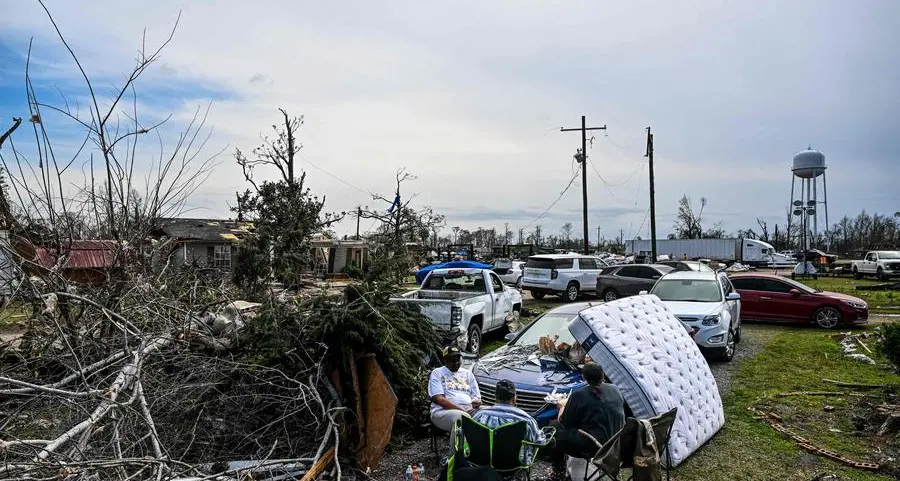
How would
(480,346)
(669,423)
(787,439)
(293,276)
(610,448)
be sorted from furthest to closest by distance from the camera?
(293,276), (480,346), (787,439), (669,423), (610,448)

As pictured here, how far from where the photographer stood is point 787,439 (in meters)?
6.12

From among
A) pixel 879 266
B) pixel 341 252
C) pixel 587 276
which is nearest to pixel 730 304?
pixel 587 276

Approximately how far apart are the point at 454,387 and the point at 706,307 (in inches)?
270

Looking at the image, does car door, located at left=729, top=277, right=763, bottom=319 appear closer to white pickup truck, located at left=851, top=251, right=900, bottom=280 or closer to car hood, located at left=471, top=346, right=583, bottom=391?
car hood, located at left=471, top=346, right=583, bottom=391

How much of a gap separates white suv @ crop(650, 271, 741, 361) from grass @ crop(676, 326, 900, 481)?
559 mm

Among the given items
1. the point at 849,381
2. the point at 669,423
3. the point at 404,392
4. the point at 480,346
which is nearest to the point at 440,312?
the point at 480,346

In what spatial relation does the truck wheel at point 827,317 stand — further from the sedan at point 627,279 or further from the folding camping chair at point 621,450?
the folding camping chair at point 621,450

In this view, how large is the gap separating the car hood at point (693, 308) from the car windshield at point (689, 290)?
31 centimetres

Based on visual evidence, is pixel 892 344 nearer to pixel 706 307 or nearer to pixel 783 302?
pixel 706 307

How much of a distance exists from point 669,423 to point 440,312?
5.64 metres

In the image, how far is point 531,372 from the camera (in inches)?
255

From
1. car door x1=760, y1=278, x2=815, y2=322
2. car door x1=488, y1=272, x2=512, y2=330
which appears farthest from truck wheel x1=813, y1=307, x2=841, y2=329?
car door x1=488, y1=272, x2=512, y2=330

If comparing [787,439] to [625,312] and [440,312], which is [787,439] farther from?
[440,312]

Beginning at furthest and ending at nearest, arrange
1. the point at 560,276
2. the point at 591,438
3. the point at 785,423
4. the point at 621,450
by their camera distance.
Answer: the point at 560,276 → the point at 785,423 → the point at 591,438 → the point at 621,450
